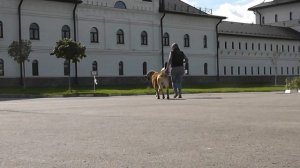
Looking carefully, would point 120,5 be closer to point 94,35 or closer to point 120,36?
point 120,36

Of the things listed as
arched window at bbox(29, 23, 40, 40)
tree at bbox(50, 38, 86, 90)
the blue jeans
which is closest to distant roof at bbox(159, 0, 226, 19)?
arched window at bbox(29, 23, 40, 40)

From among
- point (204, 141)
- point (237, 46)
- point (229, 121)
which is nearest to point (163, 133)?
point (204, 141)

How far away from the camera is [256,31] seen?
262 feet

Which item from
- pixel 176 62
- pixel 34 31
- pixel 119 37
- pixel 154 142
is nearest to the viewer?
pixel 154 142

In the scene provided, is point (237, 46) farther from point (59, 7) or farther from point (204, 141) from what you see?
point (204, 141)

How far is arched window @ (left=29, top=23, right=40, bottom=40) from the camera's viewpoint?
48.3 meters

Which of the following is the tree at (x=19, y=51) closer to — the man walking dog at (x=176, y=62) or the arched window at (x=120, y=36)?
the arched window at (x=120, y=36)

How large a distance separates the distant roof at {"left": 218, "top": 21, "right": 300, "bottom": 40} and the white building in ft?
1.20

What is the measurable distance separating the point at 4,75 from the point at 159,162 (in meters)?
41.8

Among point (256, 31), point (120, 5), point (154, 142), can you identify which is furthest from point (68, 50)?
point (256, 31)

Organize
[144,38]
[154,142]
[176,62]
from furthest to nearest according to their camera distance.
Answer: [144,38]
[176,62]
[154,142]

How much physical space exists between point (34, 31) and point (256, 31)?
132 ft

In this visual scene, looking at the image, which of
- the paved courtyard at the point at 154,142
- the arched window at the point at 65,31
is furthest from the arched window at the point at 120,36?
the paved courtyard at the point at 154,142

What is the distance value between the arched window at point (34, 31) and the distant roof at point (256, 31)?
29.0 m
